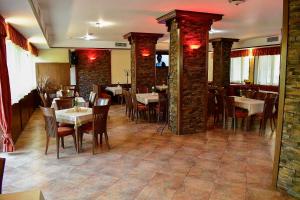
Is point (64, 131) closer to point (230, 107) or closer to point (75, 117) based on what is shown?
point (75, 117)

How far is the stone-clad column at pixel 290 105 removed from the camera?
298 centimetres

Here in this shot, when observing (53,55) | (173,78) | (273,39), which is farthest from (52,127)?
(273,39)

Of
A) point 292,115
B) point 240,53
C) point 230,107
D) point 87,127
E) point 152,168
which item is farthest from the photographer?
point 240,53

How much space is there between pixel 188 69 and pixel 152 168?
2.78 m

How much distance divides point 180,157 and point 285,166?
1.77 metres

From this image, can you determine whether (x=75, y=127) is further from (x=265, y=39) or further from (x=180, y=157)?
(x=265, y=39)

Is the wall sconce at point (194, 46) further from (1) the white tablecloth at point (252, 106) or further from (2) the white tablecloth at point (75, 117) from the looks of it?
(2) the white tablecloth at point (75, 117)

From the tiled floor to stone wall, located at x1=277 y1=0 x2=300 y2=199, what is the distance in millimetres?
275

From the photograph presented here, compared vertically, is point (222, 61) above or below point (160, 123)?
above

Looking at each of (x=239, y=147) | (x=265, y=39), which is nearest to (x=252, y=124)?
(x=239, y=147)

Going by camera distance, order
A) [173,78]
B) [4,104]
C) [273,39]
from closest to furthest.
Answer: [4,104] → [173,78] → [273,39]

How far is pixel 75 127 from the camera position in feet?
15.3

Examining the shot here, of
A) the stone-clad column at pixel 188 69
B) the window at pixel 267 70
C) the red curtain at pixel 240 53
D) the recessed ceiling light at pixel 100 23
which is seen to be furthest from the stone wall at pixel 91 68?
the window at pixel 267 70

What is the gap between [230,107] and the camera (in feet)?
21.1
